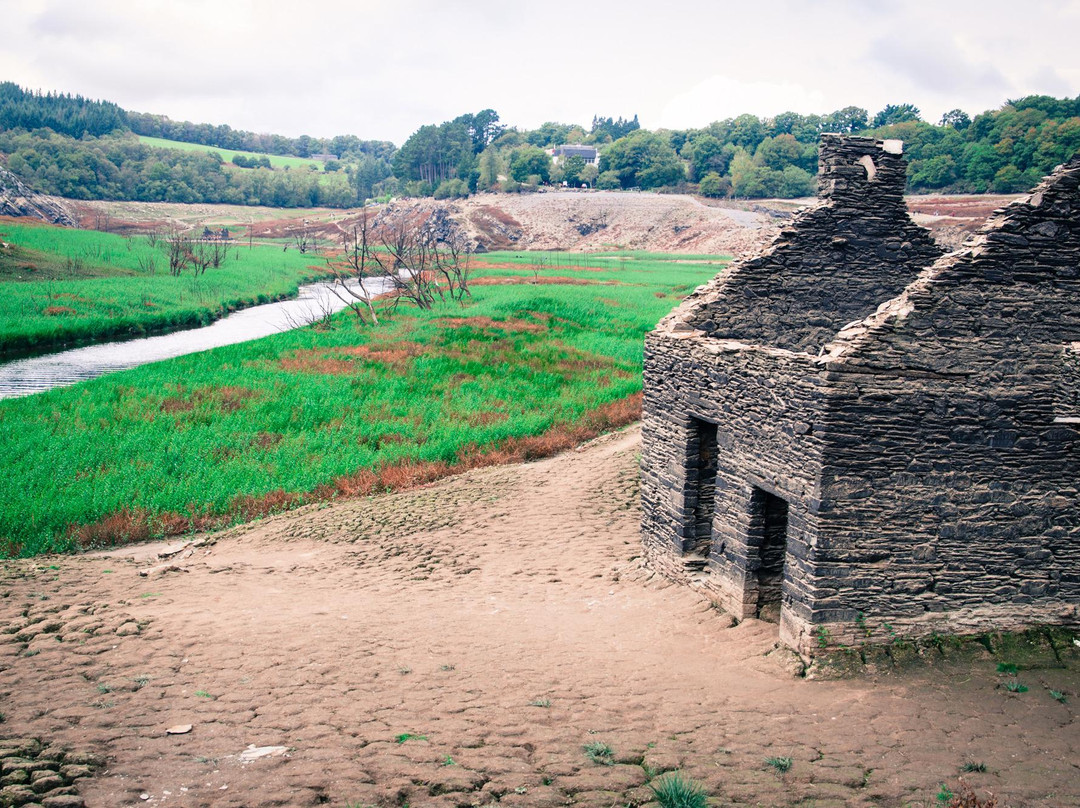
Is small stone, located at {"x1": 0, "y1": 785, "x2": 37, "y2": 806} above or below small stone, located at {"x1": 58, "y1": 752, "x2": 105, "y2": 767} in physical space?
above

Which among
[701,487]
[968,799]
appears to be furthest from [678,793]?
[701,487]

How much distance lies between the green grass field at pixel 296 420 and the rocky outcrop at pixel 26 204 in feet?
226

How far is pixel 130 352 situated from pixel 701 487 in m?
33.0

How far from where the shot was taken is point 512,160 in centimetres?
12800

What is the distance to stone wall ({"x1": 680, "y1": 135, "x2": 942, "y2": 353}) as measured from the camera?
39.1 ft

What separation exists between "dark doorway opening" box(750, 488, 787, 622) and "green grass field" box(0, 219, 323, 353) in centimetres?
3641

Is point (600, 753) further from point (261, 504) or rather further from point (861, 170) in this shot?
point (261, 504)

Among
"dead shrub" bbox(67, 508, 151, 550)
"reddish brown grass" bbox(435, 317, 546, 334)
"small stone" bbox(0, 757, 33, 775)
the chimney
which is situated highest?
the chimney

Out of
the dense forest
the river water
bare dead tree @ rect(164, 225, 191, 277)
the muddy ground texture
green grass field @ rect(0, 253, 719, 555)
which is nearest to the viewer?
green grass field @ rect(0, 253, 719, 555)

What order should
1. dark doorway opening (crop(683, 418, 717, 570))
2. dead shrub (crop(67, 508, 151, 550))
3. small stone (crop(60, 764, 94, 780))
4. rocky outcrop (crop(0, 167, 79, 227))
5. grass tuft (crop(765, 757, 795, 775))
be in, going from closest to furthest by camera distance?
small stone (crop(60, 764, 94, 780)), grass tuft (crop(765, 757, 795, 775)), dark doorway opening (crop(683, 418, 717, 570)), dead shrub (crop(67, 508, 151, 550)), rocky outcrop (crop(0, 167, 79, 227))

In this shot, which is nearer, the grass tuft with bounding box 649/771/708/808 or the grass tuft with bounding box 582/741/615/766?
the grass tuft with bounding box 649/771/708/808

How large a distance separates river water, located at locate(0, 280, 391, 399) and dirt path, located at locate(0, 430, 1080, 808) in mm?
20347

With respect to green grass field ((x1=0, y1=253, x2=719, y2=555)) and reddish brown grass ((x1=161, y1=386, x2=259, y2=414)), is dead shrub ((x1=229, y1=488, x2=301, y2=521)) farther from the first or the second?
reddish brown grass ((x1=161, y1=386, x2=259, y2=414))

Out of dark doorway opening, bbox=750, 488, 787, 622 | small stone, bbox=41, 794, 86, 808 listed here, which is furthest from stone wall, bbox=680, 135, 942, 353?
small stone, bbox=41, 794, 86, 808
